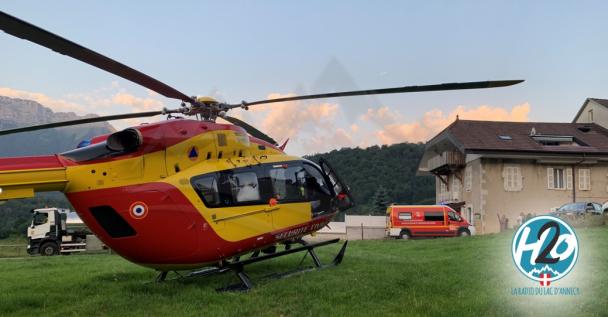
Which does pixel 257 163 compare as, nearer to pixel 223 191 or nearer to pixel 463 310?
pixel 223 191

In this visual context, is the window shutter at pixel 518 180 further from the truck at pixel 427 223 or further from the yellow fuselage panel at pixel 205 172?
the yellow fuselage panel at pixel 205 172

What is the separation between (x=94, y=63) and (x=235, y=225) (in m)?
3.85

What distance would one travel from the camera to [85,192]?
8.45m

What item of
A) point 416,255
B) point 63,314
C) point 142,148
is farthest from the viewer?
point 416,255

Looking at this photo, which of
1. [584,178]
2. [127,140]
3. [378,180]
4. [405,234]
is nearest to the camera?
[127,140]

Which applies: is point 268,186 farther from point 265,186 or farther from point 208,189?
point 208,189

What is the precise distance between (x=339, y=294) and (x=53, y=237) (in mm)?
26863

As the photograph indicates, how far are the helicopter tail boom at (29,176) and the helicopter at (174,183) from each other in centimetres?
1

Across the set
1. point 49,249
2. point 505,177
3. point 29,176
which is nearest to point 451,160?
point 505,177

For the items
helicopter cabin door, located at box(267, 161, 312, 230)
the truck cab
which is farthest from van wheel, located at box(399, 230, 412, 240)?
helicopter cabin door, located at box(267, 161, 312, 230)

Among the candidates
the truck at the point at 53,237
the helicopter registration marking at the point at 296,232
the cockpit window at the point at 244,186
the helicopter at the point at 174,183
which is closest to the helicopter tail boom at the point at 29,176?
the helicopter at the point at 174,183

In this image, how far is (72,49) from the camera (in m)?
6.79

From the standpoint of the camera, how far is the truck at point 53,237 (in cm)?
2970

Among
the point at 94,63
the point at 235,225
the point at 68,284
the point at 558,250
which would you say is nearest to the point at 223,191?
the point at 235,225
